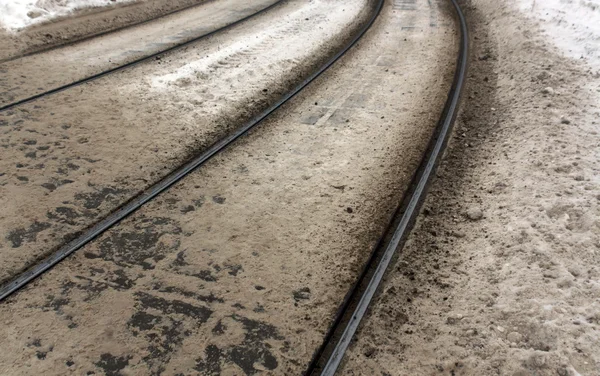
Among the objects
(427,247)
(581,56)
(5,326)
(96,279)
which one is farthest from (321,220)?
(581,56)

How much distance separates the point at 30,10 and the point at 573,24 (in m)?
13.3

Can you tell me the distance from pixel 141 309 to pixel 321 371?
1.73 meters

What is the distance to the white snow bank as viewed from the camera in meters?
8.62

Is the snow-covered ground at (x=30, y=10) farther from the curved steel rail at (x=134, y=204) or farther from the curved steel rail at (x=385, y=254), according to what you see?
the curved steel rail at (x=385, y=254)

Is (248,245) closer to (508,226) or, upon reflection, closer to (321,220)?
(321,220)

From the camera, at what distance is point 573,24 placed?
31.9 feet

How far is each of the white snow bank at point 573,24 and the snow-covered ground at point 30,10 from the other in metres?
12.2

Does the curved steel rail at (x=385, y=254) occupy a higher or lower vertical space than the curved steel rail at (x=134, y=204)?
lower

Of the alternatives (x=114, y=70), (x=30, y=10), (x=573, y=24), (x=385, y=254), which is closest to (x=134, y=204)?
(x=385, y=254)

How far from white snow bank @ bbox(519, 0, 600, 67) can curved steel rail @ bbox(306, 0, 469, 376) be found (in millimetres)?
3090

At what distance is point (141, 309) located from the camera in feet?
13.0

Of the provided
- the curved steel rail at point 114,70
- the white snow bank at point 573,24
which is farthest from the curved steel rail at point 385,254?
the curved steel rail at point 114,70

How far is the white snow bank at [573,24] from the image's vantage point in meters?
8.62

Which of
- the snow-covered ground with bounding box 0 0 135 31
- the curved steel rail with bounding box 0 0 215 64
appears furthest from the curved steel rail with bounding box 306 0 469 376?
the snow-covered ground with bounding box 0 0 135 31
